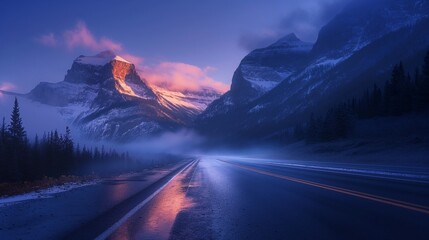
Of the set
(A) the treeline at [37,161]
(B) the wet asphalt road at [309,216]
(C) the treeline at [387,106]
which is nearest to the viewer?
(B) the wet asphalt road at [309,216]

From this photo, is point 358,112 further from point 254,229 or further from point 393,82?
point 254,229

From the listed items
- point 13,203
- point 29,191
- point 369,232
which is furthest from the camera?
point 29,191

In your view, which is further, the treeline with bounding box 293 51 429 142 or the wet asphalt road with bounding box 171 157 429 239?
the treeline with bounding box 293 51 429 142

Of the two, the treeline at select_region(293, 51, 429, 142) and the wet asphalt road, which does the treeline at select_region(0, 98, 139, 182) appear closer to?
the treeline at select_region(293, 51, 429, 142)

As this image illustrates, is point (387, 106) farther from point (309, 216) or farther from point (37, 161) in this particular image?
point (309, 216)

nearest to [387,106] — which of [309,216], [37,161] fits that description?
[37,161]

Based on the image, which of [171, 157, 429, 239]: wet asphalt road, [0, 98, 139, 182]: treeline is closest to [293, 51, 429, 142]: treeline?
[0, 98, 139, 182]: treeline

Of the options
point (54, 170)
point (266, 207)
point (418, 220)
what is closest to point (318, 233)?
point (418, 220)

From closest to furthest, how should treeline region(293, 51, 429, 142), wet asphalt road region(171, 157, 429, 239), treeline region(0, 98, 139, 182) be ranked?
wet asphalt road region(171, 157, 429, 239) < treeline region(0, 98, 139, 182) < treeline region(293, 51, 429, 142)

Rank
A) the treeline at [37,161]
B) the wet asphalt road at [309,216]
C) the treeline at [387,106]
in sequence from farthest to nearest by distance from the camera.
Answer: the treeline at [387,106] < the treeline at [37,161] < the wet asphalt road at [309,216]

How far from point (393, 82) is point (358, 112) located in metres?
13.6

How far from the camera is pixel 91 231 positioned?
7.93 metres

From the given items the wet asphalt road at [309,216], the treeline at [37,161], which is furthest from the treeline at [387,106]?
the wet asphalt road at [309,216]

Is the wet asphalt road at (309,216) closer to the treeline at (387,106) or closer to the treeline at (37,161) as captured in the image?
the treeline at (37,161)
